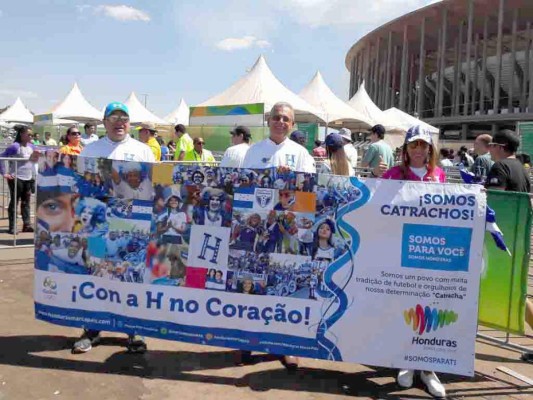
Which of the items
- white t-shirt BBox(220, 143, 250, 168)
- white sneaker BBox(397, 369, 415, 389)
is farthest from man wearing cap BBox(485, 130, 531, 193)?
white t-shirt BBox(220, 143, 250, 168)

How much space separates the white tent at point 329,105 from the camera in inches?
792

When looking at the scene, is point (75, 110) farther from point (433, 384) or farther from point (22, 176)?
point (433, 384)

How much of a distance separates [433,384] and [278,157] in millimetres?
2107

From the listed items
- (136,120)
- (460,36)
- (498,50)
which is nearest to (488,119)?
(498,50)

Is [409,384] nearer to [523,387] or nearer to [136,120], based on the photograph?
[523,387]

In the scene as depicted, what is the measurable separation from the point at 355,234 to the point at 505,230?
1472 millimetres

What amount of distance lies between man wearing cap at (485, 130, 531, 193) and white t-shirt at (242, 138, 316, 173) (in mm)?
1852

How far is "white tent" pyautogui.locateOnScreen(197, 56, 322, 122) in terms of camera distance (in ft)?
60.8

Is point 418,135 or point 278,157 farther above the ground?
point 418,135

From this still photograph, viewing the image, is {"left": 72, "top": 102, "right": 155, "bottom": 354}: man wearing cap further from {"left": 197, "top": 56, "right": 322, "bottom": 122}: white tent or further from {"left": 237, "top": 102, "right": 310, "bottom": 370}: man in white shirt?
{"left": 197, "top": 56, "right": 322, "bottom": 122}: white tent

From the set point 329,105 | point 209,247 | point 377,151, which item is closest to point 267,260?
point 209,247

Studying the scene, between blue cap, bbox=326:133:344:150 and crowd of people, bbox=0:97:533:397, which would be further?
blue cap, bbox=326:133:344:150

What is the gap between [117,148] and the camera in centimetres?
447

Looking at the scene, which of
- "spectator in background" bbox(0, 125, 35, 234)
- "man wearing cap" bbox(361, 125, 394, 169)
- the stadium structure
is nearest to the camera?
"spectator in background" bbox(0, 125, 35, 234)
